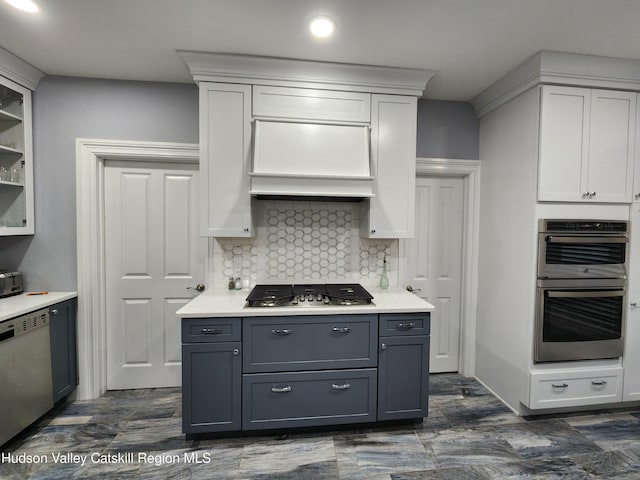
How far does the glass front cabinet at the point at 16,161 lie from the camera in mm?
2281

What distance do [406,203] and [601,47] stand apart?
1.59 metres

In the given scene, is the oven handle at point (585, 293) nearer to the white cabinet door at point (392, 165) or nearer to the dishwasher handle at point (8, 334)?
the white cabinet door at point (392, 165)

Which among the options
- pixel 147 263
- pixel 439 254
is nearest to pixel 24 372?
pixel 147 263

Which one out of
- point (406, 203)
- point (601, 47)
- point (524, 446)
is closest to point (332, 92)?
point (406, 203)

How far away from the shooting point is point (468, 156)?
2.89 m

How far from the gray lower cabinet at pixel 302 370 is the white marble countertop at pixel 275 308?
0.05 m

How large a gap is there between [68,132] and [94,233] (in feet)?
2.69

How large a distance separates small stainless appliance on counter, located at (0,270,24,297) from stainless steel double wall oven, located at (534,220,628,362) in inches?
153

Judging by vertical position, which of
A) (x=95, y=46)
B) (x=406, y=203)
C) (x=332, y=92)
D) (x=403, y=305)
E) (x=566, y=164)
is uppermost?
(x=95, y=46)

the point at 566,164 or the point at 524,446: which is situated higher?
the point at 566,164

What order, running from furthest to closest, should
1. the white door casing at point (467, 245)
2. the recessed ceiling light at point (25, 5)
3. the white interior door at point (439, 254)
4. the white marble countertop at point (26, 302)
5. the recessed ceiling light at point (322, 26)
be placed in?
the white interior door at point (439, 254)
the white door casing at point (467, 245)
the white marble countertop at point (26, 302)
the recessed ceiling light at point (322, 26)
the recessed ceiling light at point (25, 5)

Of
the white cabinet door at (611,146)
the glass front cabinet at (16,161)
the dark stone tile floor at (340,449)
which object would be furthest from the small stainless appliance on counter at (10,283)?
the white cabinet door at (611,146)

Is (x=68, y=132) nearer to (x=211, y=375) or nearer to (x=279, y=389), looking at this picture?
(x=211, y=375)

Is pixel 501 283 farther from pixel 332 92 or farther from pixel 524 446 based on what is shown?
pixel 332 92
